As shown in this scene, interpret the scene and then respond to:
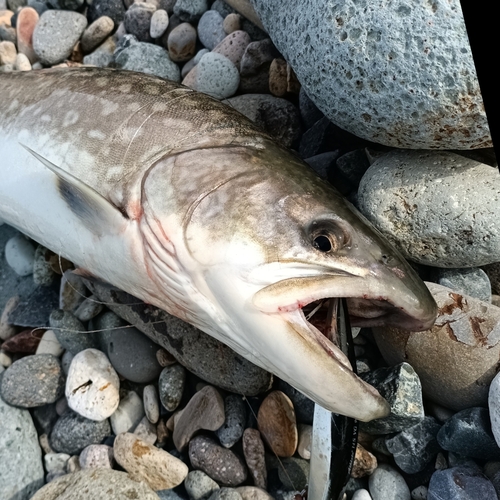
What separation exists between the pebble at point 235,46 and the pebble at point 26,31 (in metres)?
1.90

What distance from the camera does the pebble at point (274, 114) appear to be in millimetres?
3336

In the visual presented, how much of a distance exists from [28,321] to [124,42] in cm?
239

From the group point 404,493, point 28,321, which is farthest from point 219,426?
point 28,321

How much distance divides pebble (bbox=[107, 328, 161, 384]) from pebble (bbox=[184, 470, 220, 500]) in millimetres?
662

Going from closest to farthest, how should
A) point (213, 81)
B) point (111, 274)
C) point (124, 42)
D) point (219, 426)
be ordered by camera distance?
point (111, 274) < point (219, 426) < point (213, 81) < point (124, 42)

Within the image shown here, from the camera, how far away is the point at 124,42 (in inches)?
159

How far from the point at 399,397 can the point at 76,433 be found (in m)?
1.87

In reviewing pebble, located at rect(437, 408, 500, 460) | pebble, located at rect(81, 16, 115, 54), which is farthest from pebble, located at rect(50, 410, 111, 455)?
pebble, located at rect(81, 16, 115, 54)

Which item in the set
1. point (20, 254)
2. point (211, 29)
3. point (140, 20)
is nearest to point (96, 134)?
point (20, 254)

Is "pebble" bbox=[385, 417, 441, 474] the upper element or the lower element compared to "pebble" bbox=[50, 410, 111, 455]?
upper

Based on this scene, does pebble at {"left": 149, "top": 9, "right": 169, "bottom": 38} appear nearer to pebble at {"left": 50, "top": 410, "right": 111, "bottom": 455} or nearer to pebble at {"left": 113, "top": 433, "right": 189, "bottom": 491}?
pebble at {"left": 50, "top": 410, "right": 111, "bottom": 455}

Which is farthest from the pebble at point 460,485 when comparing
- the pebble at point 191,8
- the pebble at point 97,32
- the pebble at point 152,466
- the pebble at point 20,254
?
the pebble at point 97,32

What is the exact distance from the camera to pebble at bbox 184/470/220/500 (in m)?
2.63

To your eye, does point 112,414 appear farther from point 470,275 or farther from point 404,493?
point 470,275
